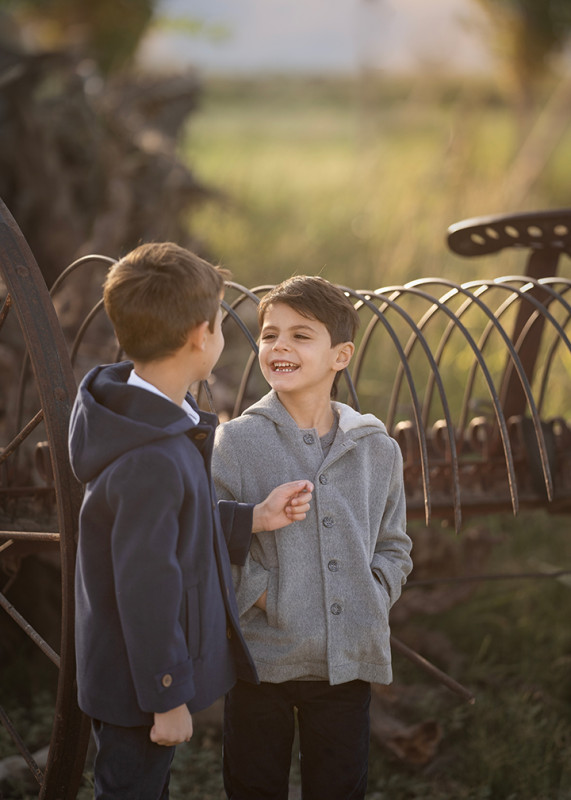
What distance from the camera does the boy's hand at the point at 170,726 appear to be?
5.24 feet

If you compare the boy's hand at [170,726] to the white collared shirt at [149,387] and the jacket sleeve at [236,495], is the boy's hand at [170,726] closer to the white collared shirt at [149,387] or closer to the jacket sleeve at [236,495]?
the jacket sleeve at [236,495]

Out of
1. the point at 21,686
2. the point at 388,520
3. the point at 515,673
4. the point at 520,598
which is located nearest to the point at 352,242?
the point at 520,598

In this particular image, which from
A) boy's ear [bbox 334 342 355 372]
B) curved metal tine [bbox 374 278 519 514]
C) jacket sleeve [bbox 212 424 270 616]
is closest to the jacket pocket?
jacket sleeve [bbox 212 424 270 616]

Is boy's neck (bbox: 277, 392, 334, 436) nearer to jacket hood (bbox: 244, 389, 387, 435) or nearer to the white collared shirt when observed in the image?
jacket hood (bbox: 244, 389, 387, 435)

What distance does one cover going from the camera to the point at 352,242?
8.23m

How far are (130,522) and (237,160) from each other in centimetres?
1197

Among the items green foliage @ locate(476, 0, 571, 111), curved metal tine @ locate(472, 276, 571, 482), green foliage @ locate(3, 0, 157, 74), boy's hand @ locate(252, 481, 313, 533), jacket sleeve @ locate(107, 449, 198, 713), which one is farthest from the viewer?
green foliage @ locate(476, 0, 571, 111)

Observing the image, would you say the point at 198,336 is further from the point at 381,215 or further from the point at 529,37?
the point at 529,37

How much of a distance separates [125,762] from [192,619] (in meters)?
0.32

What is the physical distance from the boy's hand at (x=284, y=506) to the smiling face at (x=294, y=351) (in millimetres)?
234

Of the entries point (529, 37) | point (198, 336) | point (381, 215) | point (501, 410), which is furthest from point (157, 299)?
point (529, 37)

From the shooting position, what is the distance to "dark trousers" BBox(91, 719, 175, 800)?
66.2 inches

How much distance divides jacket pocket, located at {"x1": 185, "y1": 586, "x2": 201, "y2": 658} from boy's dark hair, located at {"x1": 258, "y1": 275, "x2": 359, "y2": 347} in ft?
2.09

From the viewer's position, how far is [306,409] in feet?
6.48
